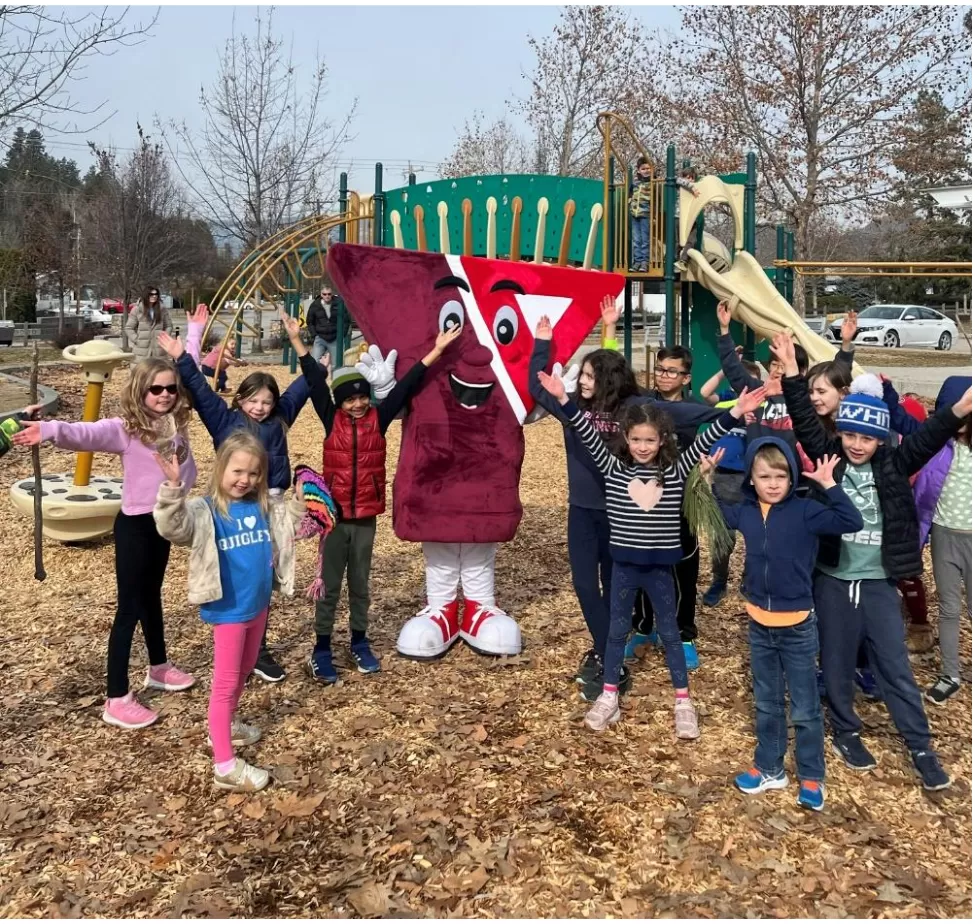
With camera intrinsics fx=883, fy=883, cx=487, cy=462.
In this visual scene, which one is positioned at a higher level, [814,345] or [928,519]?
[814,345]

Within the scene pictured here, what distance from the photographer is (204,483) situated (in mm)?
8195

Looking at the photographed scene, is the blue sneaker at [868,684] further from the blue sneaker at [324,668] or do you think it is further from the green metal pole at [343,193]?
the green metal pole at [343,193]

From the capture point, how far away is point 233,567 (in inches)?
125

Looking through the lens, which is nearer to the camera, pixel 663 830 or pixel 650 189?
pixel 663 830

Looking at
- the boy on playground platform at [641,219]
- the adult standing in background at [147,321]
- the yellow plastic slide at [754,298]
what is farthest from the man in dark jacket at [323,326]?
the yellow plastic slide at [754,298]

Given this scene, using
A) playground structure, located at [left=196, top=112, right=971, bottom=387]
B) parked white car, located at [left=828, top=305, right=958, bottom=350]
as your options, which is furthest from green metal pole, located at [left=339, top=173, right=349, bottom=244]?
parked white car, located at [left=828, top=305, right=958, bottom=350]

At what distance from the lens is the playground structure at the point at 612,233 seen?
8109 mm

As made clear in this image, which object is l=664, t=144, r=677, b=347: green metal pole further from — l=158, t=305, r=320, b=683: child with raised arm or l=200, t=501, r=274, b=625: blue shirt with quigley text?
l=200, t=501, r=274, b=625: blue shirt with quigley text

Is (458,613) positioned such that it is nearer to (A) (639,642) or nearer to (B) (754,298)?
(A) (639,642)

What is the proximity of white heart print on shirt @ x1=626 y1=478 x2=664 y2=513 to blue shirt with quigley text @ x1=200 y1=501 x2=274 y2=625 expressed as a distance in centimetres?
145

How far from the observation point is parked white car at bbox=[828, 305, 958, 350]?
25.5 metres

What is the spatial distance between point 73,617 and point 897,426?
14.7 feet

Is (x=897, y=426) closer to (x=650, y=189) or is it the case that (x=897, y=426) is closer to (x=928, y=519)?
(x=928, y=519)

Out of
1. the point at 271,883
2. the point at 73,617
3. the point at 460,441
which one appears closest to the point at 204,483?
the point at 73,617
